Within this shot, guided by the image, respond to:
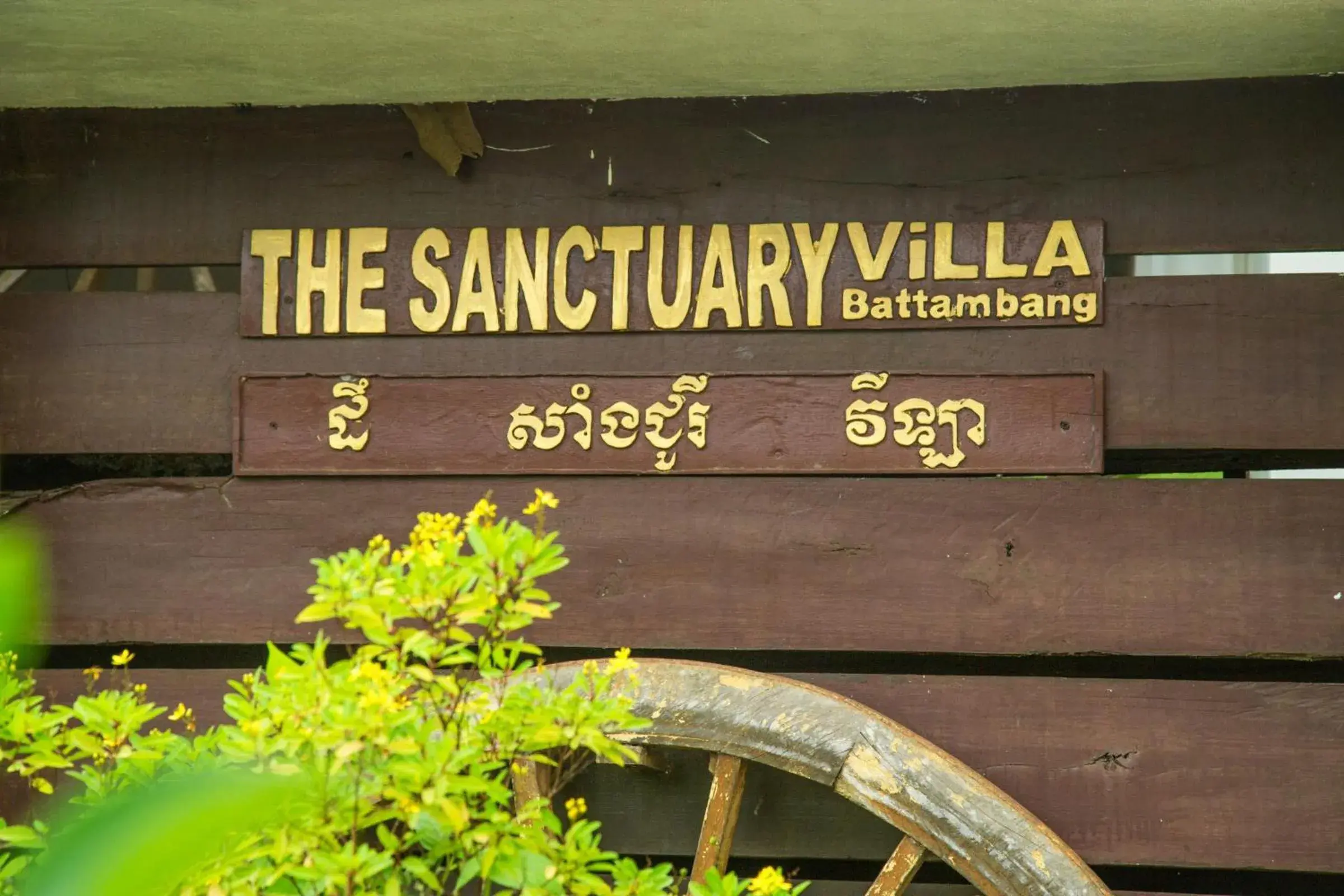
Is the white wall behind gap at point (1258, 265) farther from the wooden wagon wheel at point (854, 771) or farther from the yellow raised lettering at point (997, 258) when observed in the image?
the wooden wagon wheel at point (854, 771)

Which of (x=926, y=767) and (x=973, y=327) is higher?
(x=973, y=327)

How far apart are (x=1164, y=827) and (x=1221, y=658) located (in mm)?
336

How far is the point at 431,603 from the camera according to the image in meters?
1.45

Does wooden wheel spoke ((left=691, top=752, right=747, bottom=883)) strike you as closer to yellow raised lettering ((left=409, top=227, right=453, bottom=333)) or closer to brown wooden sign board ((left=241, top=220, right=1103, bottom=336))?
brown wooden sign board ((left=241, top=220, right=1103, bottom=336))

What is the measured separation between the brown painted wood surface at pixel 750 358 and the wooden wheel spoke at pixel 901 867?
80cm

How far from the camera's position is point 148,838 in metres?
0.42

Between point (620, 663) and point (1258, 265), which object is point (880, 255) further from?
point (1258, 265)

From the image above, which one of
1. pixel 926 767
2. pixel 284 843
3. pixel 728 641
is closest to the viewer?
pixel 284 843

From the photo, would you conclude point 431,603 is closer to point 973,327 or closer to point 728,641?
point 728,641

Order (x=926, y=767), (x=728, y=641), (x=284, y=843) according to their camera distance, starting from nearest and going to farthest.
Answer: (x=284, y=843), (x=926, y=767), (x=728, y=641)

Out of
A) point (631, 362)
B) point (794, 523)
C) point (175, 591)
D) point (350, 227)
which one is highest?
point (350, 227)

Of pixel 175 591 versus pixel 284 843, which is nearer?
pixel 284 843

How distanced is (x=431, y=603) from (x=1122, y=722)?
4.50 ft

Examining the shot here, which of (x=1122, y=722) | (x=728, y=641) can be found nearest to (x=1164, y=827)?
(x=1122, y=722)
